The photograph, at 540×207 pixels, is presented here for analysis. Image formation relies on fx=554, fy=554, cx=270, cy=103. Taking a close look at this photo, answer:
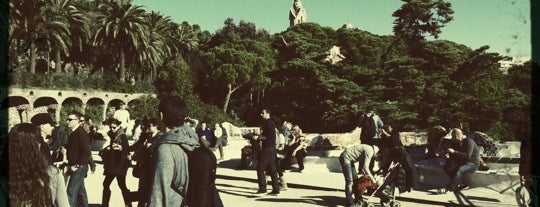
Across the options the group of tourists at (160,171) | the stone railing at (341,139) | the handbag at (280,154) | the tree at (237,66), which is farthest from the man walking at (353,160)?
the tree at (237,66)

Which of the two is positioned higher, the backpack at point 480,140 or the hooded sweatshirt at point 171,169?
the hooded sweatshirt at point 171,169

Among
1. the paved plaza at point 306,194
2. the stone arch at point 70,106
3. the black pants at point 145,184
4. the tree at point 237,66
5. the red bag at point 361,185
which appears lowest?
the paved plaza at point 306,194

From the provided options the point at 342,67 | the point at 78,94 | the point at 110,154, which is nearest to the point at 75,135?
the point at 110,154

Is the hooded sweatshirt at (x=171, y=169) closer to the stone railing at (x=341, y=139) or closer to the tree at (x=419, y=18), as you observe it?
the stone railing at (x=341, y=139)

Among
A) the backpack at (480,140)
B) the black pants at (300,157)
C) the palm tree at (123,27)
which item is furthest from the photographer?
the palm tree at (123,27)

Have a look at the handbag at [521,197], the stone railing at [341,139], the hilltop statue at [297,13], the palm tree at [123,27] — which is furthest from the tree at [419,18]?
the hilltop statue at [297,13]

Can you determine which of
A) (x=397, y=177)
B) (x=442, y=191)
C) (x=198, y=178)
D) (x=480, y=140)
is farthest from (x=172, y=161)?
(x=480, y=140)

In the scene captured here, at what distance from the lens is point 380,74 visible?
3741 centimetres

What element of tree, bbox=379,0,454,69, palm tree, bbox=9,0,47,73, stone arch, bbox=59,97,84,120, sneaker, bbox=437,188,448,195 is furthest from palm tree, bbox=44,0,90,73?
sneaker, bbox=437,188,448,195

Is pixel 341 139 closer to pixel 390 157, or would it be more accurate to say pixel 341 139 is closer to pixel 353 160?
pixel 390 157

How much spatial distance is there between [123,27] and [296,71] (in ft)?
45.1

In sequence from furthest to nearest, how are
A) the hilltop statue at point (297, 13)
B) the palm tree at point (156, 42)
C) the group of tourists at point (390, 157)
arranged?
the hilltop statue at point (297, 13), the palm tree at point (156, 42), the group of tourists at point (390, 157)

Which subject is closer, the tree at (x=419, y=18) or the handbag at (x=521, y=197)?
the handbag at (x=521, y=197)

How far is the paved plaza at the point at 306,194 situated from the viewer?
10047mm
